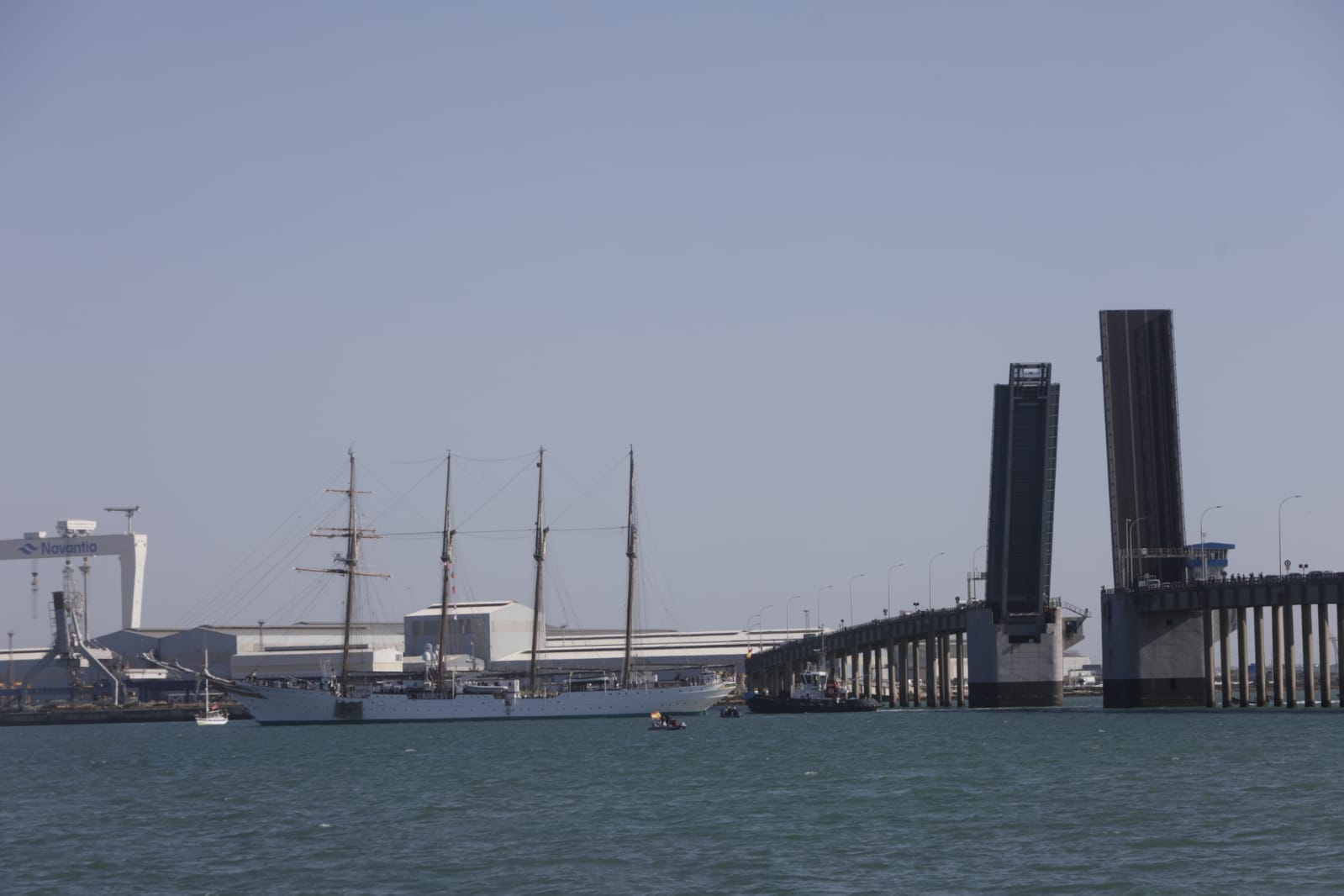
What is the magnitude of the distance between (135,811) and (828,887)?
27.3 m

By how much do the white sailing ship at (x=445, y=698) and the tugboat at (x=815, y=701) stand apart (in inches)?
249

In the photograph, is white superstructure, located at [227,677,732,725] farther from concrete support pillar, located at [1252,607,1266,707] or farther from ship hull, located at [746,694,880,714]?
concrete support pillar, located at [1252,607,1266,707]

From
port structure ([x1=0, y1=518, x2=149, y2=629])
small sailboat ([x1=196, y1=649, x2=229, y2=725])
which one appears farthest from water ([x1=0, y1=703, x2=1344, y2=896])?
port structure ([x1=0, y1=518, x2=149, y2=629])

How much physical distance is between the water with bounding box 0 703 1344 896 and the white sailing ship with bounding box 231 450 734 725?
5059 centimetres

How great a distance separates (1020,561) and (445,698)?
51.4 m

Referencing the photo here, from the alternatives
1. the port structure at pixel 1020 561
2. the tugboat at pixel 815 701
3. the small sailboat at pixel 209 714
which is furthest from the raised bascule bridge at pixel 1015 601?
the small sailboat at pixel 209 714

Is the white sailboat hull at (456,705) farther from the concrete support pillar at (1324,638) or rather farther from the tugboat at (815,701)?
the concrete support pillar at (1324,638)

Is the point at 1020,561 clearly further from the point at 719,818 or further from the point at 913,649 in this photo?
the point at 719,818

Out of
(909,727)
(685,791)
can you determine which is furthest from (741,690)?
(685,791)

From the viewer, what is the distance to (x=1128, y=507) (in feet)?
327

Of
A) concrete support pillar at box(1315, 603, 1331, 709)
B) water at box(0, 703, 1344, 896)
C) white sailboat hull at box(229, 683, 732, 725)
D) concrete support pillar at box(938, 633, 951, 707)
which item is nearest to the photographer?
water at box(0, 703, 1344, 896)

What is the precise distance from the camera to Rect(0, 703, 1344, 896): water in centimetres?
3388

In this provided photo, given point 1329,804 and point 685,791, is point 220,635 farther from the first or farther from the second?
point 1329,804

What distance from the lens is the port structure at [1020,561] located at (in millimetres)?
98688
